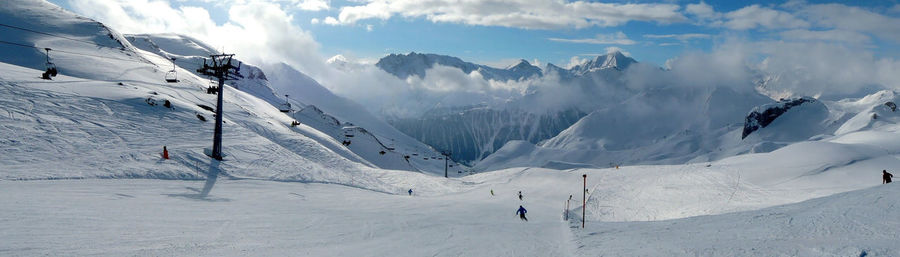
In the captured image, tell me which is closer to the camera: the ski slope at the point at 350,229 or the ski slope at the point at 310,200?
the ski slope at the point at 350,229

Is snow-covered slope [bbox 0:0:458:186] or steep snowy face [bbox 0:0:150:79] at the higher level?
steep snowy face [bbox 0:0:150:79]

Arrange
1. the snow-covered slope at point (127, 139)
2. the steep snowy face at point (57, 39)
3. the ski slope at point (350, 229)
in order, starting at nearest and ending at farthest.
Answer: the ski slope at point (350, 229) → the snow-covered slope at point (127, 139) → the steep snowy face at point (57, 39)

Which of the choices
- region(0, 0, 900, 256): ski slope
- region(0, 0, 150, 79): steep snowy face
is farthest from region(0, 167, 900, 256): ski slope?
region(0, 0, 150, 79): steep snowy face

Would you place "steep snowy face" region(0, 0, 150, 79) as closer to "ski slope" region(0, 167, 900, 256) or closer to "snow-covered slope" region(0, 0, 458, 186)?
"snow-covered slope" region(0, 0, 458, 186)

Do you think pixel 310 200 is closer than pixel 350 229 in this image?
No

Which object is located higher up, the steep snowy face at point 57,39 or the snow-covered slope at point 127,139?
the steep snowy face at point 57,39

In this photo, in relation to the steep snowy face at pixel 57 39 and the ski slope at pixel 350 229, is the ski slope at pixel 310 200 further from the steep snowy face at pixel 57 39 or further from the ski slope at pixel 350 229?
the steep snowy face at pixel 57 39

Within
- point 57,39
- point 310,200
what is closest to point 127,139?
point 310,200

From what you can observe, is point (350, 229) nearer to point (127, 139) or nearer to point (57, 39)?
point (127, 139)

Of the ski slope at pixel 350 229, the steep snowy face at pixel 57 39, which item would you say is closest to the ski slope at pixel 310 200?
the ski slope at pixel 350 229

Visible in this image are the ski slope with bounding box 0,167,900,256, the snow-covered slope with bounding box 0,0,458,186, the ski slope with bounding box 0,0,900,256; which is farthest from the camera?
the snow-covered slope with bounding box 0,0,458,186

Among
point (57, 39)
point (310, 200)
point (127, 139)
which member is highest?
point (57, 39)

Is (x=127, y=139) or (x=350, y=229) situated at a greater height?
(x=127, y=139)

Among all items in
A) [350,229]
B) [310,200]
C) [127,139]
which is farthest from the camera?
[127,139]
